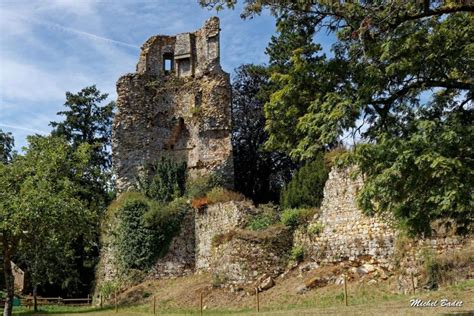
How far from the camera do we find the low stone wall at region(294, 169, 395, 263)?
19906 mm

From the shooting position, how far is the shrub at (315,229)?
72.5 feet

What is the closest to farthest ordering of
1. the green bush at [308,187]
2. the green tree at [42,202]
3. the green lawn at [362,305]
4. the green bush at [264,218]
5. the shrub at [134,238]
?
the green lawn at [362,305] → the green tree at [42,202] → the green bush at [308,187] → the green bush at [264,218] → the shrub at [134,238]

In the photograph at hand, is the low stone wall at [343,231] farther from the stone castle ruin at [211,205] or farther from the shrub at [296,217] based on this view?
the shrub at [296,217]

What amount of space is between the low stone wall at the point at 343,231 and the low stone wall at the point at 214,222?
3393 millimetres

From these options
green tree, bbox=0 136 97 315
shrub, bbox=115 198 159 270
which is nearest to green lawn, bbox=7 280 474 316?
green tree, bbox=0 136 97 315

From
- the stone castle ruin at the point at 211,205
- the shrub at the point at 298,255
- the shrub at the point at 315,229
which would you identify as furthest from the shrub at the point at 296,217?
the shrub at the point at 298,255

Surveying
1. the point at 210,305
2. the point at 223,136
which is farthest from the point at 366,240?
the point at 223,136

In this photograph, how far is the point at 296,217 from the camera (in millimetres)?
23328

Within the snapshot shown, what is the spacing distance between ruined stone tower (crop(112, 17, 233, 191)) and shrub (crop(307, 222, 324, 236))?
9.47 metres

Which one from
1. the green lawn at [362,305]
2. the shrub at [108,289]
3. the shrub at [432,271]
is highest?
the shrub at [432,271]

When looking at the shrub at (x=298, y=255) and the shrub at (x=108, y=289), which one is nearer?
the shrub at (x=298, y=255)

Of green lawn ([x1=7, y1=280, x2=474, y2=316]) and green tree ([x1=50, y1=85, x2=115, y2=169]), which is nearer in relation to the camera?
green lawn ([x1=7, y1=280, x2=474, y2=316])

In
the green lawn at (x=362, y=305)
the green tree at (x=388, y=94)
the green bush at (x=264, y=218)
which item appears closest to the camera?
the green tree at (x=388, y=94)

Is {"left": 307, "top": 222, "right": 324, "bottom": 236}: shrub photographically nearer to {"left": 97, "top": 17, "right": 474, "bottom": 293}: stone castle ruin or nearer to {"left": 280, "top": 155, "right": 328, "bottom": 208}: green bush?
{"left": 97, "top": 17, "right": 474, "bottom": 293}: stone castle ruin
